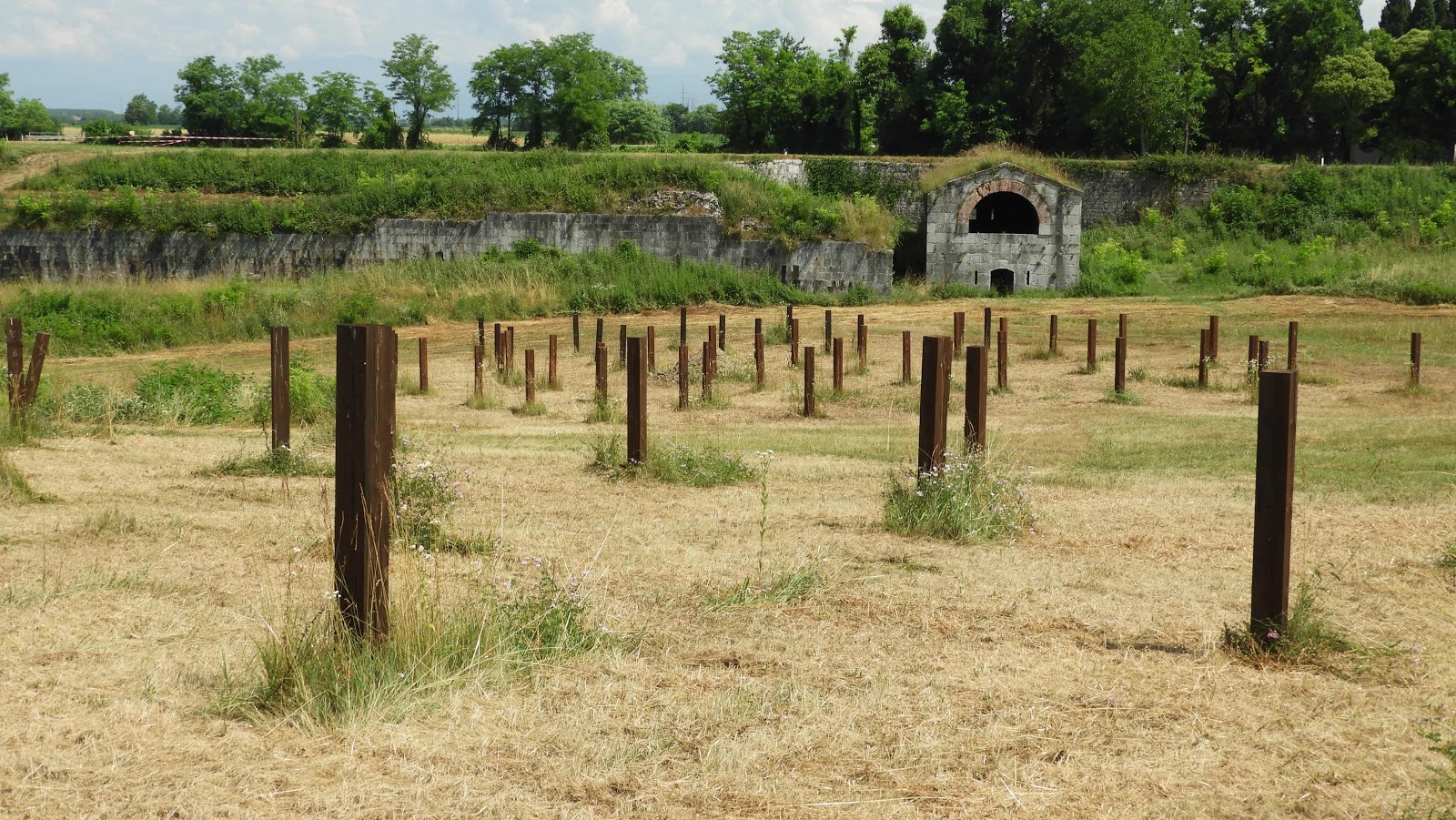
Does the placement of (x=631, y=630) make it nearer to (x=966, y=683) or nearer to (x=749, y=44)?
(x=966, y=683)

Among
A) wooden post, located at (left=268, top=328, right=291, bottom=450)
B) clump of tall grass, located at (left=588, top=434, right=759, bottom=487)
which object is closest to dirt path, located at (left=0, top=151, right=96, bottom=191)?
wooden post, located at (left=268, top=328, right=291, bottom=450)

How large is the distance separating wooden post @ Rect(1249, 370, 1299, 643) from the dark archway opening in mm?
33127

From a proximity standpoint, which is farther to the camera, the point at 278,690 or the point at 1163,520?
the point at 1163,520

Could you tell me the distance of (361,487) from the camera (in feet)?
16.4

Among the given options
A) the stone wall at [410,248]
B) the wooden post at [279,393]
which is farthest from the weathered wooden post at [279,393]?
the stone wall at [410,248]

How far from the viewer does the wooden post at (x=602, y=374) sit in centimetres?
1614

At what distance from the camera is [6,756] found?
4348 millimetres

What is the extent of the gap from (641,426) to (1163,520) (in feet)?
13.5

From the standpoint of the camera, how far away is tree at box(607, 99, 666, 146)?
266ft

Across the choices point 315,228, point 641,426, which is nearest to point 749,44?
point 315,228

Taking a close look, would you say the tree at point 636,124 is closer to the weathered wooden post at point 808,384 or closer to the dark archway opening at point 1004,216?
the dark archway opening at point 1004,216

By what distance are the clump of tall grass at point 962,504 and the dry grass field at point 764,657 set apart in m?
0.18

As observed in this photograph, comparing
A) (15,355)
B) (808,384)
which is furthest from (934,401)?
(15,355)

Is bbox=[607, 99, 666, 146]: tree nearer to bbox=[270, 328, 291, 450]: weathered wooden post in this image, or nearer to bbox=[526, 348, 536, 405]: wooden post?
bbox=[526, 348, 536, 405]: wooden post
